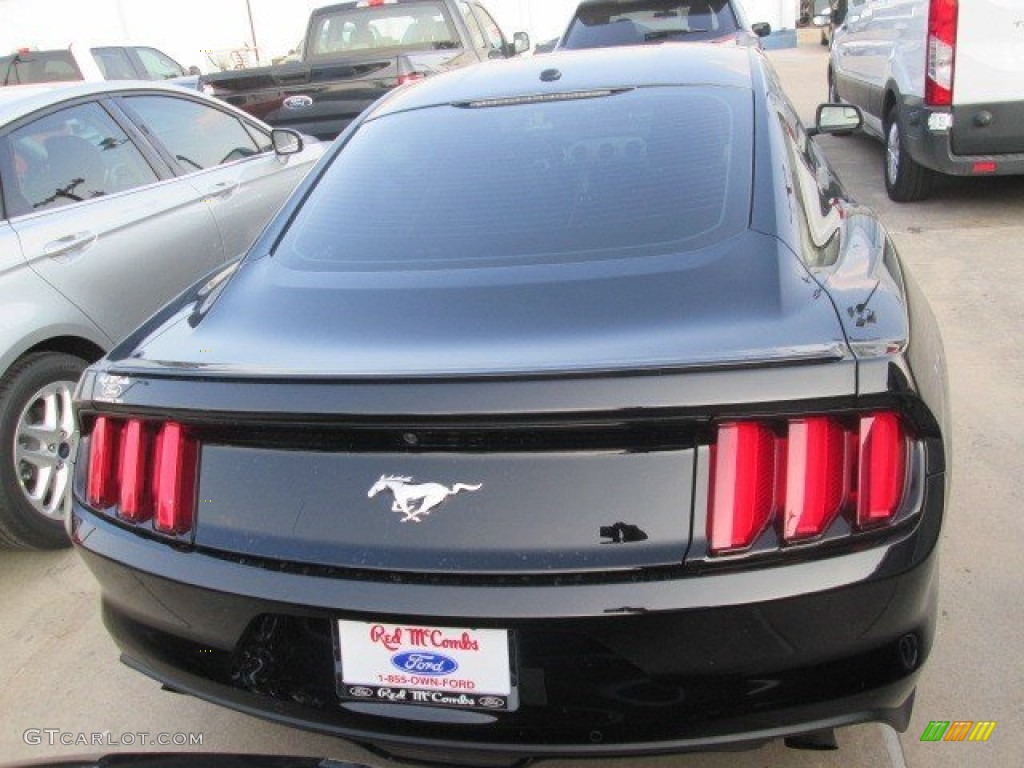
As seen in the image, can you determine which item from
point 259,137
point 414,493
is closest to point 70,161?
point 259,137

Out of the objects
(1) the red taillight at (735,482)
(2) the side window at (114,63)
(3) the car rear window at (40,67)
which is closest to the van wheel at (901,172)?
(1) the red taillight at (735,482)

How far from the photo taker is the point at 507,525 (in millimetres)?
1652

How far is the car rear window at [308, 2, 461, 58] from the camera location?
8.86 m

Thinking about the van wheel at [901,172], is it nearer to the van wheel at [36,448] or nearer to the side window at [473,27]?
the side window at [473,27]

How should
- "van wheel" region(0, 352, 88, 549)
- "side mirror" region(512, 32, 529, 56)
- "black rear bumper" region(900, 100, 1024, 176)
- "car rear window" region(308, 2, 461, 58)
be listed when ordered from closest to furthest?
"van wheel" region(0, 352, 88, 549) < "black rear bumper" region(900, 100, 1024, 176) < "car rear window" region(308, 2, 461, 58) < "side mirror" region(512, 32, 529, 56)

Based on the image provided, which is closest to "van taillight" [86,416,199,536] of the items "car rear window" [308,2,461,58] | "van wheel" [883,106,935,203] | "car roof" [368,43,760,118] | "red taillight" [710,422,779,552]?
"red taillight" [710,422,779,552]

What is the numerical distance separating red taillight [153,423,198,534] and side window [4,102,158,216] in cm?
213

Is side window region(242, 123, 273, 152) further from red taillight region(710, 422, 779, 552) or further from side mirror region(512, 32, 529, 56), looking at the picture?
side mirror region(512, 32, 529, 56)

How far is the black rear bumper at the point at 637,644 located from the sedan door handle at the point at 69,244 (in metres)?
2.14

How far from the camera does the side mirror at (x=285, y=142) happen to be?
4.67m

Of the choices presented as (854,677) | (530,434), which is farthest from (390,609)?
(854,677)

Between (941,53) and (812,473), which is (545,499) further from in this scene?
(941,53)

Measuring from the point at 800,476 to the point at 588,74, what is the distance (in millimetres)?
1728

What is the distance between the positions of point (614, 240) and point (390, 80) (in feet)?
18.9
